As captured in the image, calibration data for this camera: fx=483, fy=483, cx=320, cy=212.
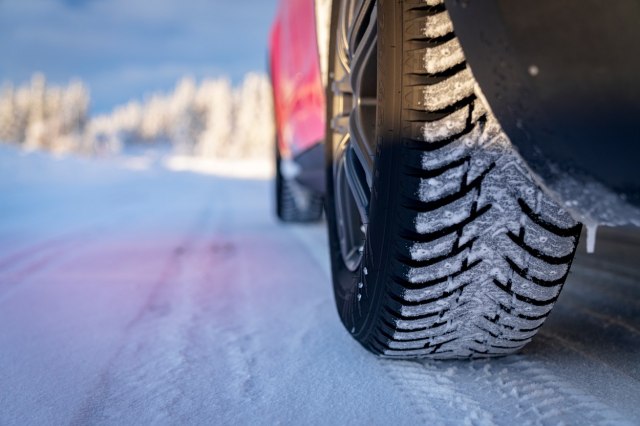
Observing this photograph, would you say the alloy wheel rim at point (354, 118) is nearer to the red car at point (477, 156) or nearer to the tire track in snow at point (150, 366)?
the red car at point (477, 156)

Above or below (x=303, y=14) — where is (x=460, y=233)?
below

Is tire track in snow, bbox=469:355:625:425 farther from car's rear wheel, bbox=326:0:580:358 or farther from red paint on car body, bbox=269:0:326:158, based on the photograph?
red paint on car body, bbox=269:0:326:158

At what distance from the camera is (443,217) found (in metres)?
1.00

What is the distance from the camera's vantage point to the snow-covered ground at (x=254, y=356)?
1102 millimetres

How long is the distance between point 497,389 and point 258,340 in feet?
2.49

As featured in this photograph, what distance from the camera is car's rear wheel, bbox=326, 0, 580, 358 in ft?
3.15

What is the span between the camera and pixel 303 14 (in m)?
2.49

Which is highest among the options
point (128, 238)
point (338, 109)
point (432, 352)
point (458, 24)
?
point (458, 24)

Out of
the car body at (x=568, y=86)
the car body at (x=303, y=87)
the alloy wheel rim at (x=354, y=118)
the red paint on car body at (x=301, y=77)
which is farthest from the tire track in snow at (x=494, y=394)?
the red paint on car body at (x=301, y=77)

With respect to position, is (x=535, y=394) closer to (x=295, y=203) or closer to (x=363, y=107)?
(x=363, y=107)

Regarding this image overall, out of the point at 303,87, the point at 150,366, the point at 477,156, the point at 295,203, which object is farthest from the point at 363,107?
the point at 295,203

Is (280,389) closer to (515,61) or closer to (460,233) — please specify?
(460,233)

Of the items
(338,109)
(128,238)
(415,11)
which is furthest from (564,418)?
(128,238)

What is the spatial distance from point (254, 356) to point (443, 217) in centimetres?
77
